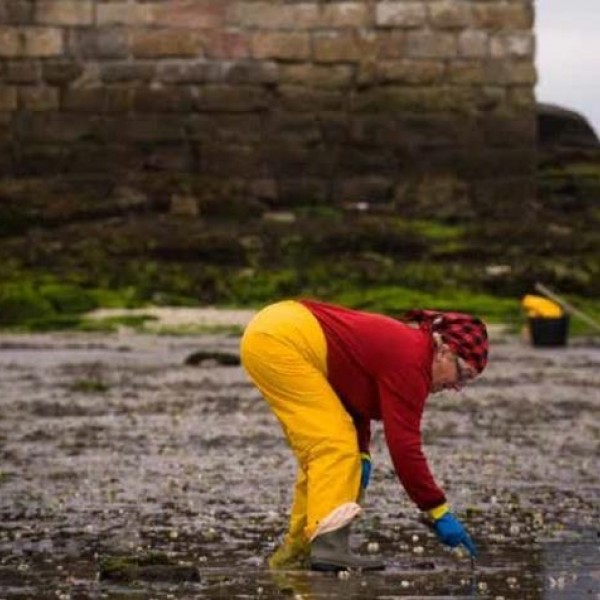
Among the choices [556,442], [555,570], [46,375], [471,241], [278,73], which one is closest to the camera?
[555,570]

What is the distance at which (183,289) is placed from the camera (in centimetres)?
2636

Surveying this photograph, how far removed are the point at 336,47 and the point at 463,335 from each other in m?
22.1

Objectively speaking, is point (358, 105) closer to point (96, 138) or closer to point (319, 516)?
point (96, 138)

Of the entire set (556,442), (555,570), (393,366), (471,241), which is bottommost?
(471,241)

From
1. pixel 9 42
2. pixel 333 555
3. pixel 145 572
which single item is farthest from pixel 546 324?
pixel 145 572

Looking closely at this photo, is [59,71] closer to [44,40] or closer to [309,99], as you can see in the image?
[44,40]

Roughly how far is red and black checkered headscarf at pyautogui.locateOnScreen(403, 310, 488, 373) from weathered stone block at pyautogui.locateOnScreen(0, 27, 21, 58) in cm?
2229

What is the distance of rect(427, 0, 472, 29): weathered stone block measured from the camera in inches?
1206

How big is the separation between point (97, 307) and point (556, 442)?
1216cm

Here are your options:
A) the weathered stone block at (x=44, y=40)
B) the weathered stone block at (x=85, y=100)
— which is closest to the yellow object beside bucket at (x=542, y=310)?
the weathered stone block at (x=85, y=100)

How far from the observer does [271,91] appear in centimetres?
3078

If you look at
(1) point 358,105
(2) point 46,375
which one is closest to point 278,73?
(1) point 358,105

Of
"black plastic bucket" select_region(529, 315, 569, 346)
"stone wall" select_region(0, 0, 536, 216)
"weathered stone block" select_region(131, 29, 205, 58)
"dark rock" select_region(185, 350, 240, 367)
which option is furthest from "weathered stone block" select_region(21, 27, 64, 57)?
"dark rock" select_region(185, 350, 240, 367)

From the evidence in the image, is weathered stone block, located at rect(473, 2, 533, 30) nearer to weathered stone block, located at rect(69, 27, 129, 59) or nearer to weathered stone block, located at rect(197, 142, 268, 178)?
weathered stone block, located at rect(197, 142, 268, 178)
